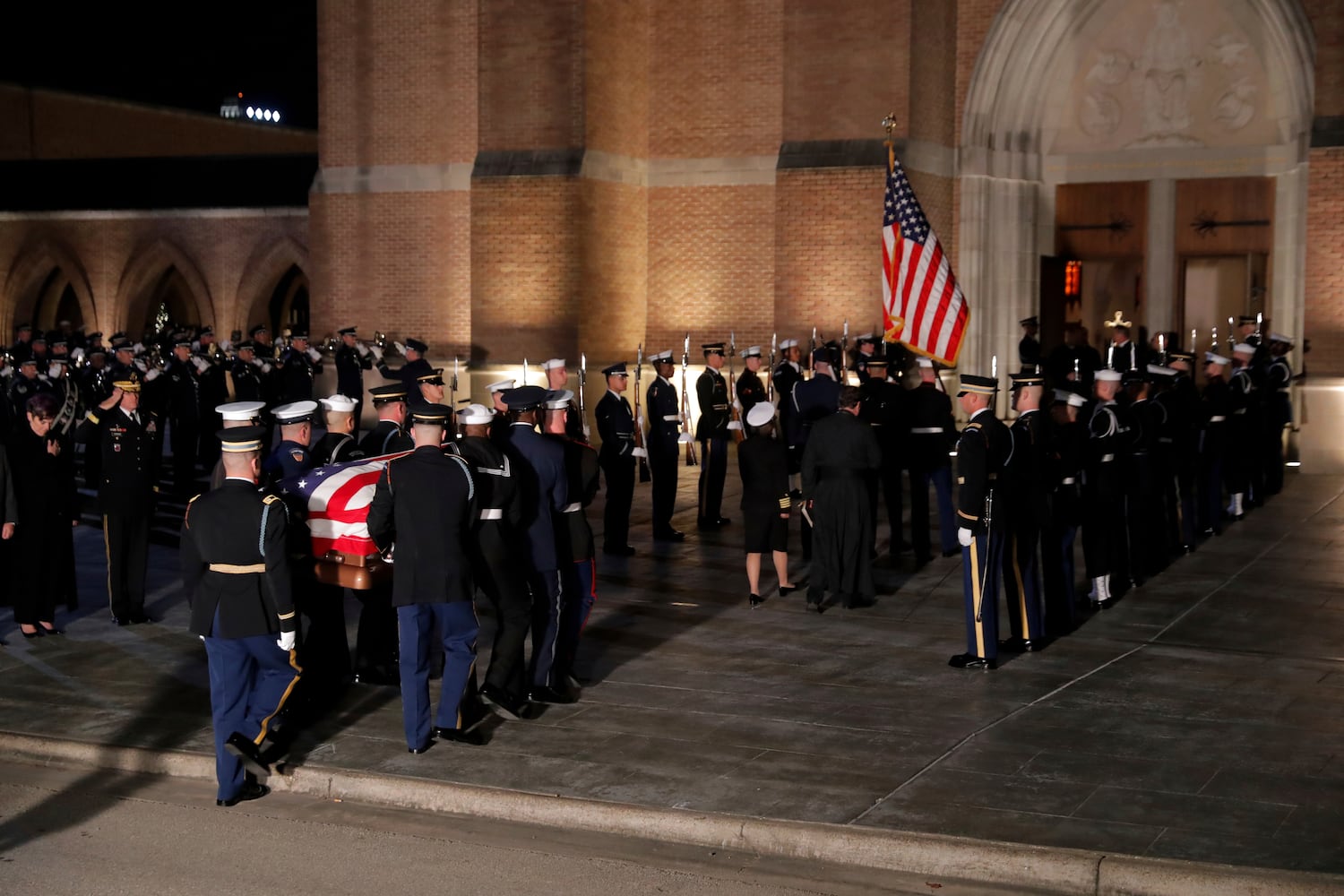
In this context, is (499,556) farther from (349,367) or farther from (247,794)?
(349,367)

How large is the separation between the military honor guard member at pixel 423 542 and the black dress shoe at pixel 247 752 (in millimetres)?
733

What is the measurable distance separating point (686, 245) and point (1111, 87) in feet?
20.9

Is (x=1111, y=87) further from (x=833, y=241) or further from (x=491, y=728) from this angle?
(x=491, y=728)

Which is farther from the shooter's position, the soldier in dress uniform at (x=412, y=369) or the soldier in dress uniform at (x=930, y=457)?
the soldier in dress uniform at (x=412, y=369)

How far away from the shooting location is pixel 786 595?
11.1 meters

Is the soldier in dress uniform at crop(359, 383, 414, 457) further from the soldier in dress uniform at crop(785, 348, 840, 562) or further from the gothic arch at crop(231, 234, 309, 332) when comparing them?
the gothic arch at crop(231, 234, 309, 332)

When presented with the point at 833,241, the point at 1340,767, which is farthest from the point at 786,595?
the point at 833,241

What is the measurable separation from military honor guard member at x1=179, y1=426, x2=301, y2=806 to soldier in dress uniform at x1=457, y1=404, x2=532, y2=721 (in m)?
1.09

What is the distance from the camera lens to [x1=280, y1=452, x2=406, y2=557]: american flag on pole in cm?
769

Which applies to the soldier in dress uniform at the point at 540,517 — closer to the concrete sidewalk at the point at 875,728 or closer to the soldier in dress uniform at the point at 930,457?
the concrete sidewalk at the point at 875,728

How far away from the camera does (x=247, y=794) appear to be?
6863 mm

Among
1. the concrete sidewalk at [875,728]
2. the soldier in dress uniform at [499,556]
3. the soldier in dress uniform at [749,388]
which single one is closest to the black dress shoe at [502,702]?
the soldier in dress uniform at [499,556]

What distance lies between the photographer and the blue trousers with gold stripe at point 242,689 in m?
6.72

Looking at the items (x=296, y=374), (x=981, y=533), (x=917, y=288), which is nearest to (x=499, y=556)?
(x=981, y=533)
